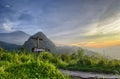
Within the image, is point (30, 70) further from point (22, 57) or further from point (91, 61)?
point (91, 61)

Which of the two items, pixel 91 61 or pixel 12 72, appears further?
pixel 91 61

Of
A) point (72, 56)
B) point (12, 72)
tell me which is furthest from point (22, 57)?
point (12, 72)

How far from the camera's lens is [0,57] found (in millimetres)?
25500

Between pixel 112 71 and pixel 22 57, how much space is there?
853 centimetres

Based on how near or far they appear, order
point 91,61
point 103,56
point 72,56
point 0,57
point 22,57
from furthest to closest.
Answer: point 72,56 < point 103,56 < point 91,61 < point 22,57 < point 0,57

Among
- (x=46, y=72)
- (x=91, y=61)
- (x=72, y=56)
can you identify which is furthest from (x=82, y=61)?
(x=46, y=72)

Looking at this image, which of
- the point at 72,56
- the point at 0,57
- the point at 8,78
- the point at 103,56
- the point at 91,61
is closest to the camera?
the point at 8,78

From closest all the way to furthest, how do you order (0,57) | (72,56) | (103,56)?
(0,57)
(103,56)
(72,56)

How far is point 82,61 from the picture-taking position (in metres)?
32.1

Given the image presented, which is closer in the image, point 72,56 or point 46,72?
point 46,72

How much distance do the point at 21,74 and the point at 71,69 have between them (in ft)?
56.6

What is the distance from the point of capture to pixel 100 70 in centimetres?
2619

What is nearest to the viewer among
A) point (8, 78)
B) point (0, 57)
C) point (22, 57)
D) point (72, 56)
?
point (8, 78)

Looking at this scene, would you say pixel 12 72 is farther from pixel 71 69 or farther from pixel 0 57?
pixel 71 69
